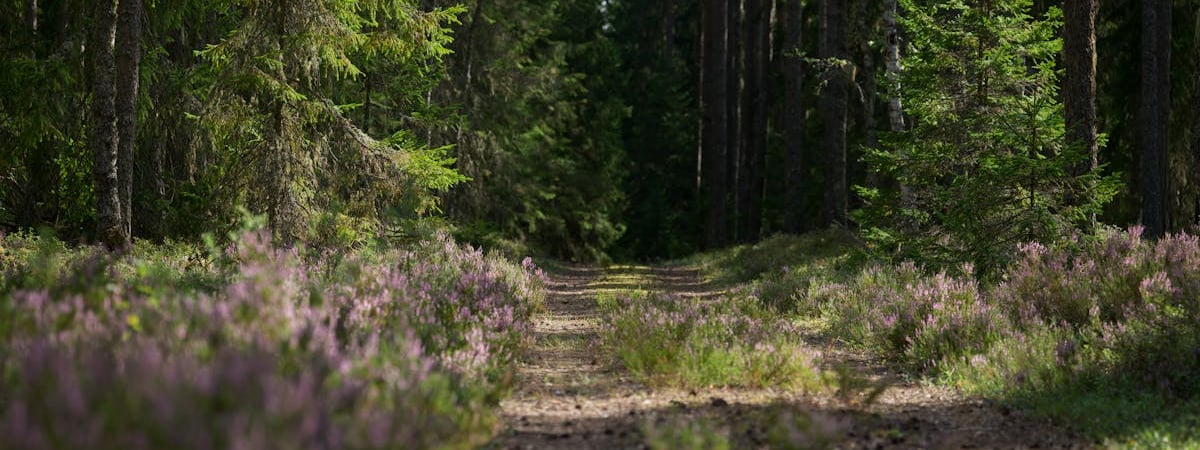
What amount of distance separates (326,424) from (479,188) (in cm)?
2554

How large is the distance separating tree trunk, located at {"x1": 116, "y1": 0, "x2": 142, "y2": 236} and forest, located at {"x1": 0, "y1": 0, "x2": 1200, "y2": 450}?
0.05 meters

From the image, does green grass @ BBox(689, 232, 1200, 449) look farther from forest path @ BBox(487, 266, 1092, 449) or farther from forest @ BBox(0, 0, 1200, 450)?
forest path @ BBox(487, 266, 1092, 449)

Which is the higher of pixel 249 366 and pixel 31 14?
pixel 31 14

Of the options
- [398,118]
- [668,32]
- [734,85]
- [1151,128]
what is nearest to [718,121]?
[734,85]

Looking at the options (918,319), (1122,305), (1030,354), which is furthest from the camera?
(918,319)

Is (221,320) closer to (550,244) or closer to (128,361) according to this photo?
(128,361)

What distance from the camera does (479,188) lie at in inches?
1125

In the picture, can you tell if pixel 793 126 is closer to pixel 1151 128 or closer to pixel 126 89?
pixel 1151 128

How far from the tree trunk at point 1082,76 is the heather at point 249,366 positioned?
32.1ft

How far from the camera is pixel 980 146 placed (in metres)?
14.3

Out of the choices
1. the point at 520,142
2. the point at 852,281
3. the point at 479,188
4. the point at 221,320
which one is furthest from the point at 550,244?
the point at 221,320

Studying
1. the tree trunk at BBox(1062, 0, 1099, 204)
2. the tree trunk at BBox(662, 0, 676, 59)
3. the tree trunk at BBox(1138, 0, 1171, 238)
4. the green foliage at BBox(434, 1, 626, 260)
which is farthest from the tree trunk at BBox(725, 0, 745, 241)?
the tree trunk at BBox(1062, 0, 1099, 204)

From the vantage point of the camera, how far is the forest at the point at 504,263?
451cm

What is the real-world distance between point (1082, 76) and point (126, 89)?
44.9ft
